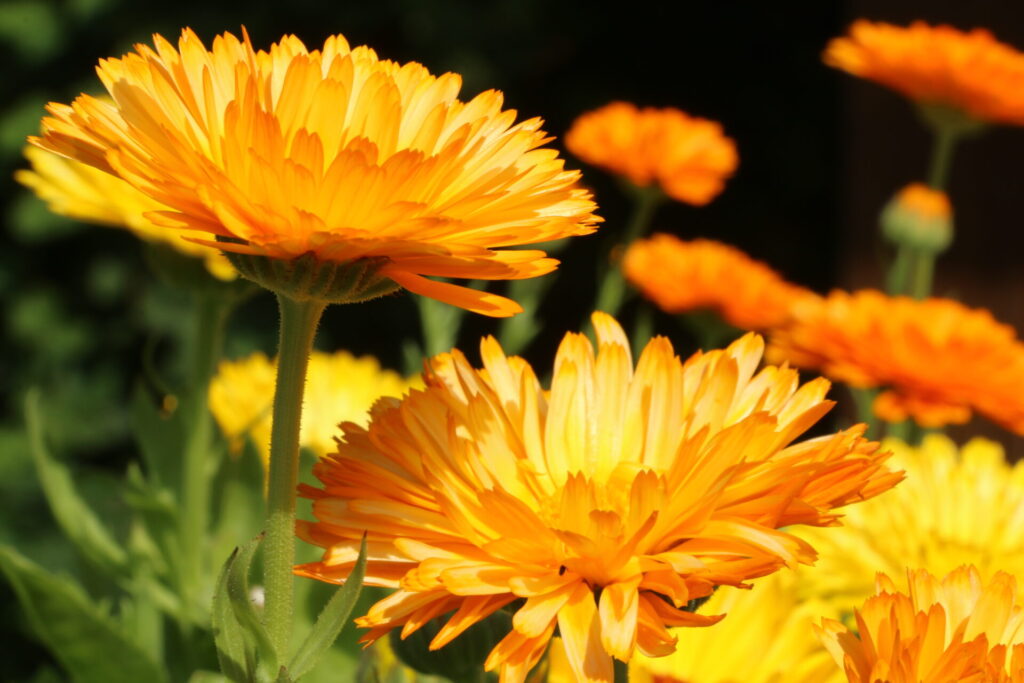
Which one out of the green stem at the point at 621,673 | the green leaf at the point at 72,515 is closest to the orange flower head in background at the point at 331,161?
the green stem at the point at 621,673

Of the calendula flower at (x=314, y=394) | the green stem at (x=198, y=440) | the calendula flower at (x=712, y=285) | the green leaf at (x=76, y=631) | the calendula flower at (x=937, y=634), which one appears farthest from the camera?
the calendula flower at (x=712, y=285)

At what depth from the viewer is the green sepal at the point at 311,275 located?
1.47 feet

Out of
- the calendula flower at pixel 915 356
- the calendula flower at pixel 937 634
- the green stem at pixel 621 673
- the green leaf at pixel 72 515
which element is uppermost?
the calendula flower at pixel 915 356

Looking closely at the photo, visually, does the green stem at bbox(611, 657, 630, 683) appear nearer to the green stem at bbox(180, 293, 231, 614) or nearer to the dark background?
the green stem at bbox(180, 293, 231, 614)

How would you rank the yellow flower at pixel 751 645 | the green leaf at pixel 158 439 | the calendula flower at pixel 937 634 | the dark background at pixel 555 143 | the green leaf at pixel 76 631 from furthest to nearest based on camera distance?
the dark background at pixel 555 143 → the green leaf at pixel 158 439 → the green leaf at pixel 76 631 → the yellow flower at pixel 751 645 → the calendula flower at pixel 937 634

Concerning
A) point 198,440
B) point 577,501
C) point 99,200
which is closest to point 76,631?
point 198,440

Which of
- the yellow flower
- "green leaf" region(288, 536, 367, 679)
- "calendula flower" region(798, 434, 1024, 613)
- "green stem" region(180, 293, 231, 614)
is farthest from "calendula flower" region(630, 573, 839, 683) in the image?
"green stem" region(180, 293, 231, 614)

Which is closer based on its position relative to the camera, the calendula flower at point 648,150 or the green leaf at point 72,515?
the green leaf at point 72,515

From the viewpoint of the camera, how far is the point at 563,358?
1.79 feet

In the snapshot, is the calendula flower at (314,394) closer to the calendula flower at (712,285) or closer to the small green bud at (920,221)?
the calendula flower at (712,285)

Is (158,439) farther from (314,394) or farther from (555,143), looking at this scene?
(555,143)

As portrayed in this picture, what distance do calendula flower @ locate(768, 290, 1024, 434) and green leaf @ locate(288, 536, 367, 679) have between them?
0.65 meters

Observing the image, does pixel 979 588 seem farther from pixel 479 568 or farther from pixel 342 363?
pixel 342 363

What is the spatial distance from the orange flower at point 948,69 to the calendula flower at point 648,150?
0.19m
